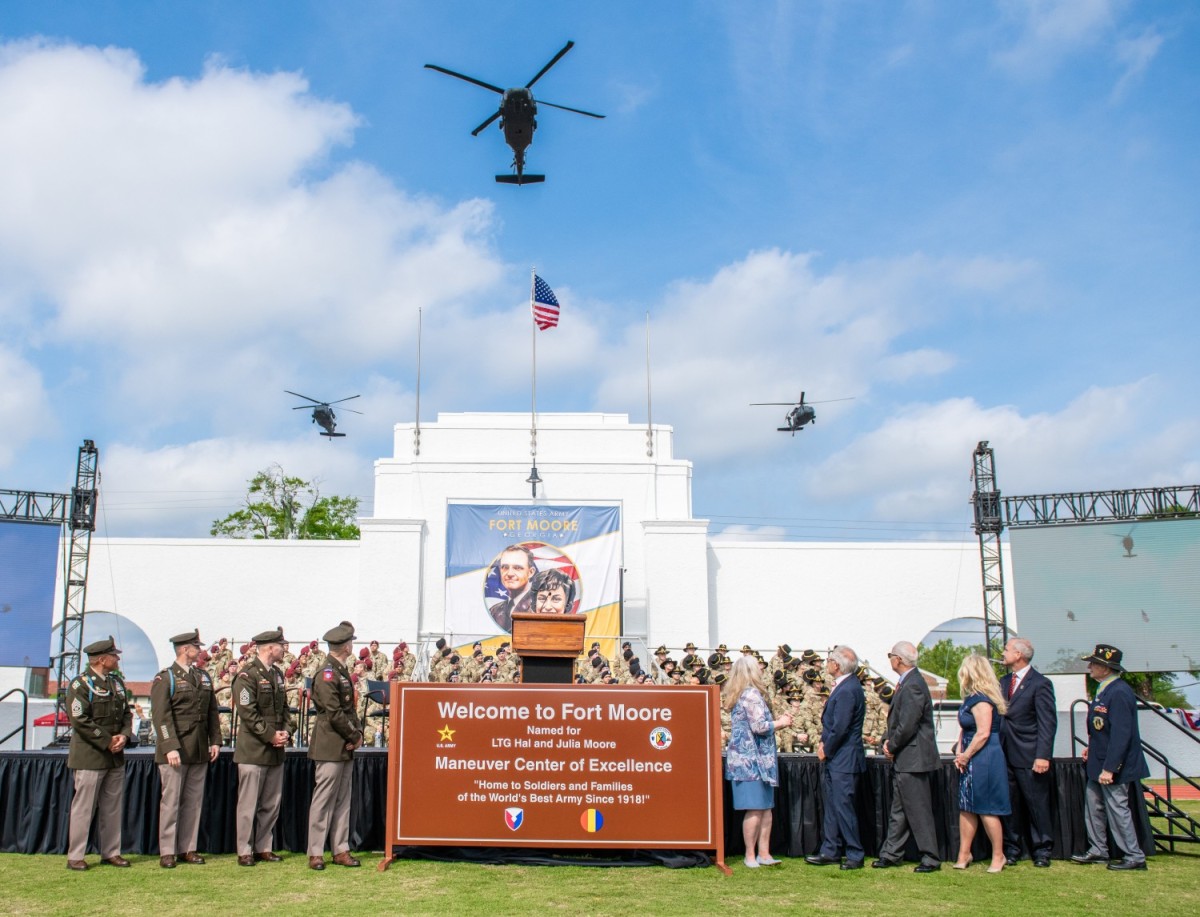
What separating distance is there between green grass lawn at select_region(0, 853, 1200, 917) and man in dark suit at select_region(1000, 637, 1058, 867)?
0.20 m

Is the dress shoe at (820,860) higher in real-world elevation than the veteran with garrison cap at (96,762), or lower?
lower

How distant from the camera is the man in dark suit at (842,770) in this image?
22.1ft

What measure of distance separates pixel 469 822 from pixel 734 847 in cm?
192

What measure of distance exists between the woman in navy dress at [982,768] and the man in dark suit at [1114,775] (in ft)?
2.40

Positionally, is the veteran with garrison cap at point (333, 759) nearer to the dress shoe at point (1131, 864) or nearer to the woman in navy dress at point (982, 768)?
the woman in navy dress at point (982, 768)

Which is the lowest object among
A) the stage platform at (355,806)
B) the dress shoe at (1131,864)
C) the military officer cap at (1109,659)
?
the dress shoe at (1131,864)

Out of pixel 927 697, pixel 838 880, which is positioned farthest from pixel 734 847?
pixel 927 697

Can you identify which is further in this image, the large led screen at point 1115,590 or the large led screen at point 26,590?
the large led screen at point 1115,590

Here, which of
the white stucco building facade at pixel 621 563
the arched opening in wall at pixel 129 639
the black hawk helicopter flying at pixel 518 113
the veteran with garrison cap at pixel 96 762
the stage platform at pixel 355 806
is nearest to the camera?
the veteran with garrison cap at pixel 96 762

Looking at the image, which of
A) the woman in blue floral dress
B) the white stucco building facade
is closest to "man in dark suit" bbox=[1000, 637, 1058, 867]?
the woman in blue floral dress

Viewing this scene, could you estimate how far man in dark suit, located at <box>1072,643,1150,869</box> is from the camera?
679 centimetres

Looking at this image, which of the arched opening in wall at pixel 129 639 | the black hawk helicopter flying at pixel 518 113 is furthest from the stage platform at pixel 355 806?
the arched opening in wall at pixel 129 639

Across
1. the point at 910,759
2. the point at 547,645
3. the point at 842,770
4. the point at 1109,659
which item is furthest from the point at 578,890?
the point at 1109,659

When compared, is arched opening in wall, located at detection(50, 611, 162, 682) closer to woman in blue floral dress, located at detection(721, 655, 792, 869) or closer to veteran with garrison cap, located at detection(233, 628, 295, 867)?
veteran with garrison cap, located at detection(233, 628, 295, 867)
